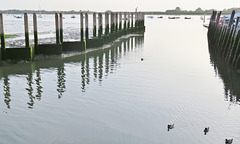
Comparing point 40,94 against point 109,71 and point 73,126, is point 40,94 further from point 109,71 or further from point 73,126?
point 109,71

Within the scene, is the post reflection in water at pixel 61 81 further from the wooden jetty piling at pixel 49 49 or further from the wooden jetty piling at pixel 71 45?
the wooden jetty piling at pixel 71 45

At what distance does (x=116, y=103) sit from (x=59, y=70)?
24.8 feet

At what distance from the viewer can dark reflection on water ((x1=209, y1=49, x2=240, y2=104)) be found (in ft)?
43.9

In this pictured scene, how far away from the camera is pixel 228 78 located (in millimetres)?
16828

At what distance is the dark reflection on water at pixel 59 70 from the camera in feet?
44.2

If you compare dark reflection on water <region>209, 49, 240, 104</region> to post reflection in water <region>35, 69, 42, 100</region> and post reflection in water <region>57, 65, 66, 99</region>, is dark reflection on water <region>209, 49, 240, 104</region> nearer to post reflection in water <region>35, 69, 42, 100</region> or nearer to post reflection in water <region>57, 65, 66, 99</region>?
post reflection in water <region>57, 65, 66, 99</region>

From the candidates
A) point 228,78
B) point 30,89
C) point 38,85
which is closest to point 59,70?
point 38,85

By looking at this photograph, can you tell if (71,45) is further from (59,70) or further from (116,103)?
(116,103)

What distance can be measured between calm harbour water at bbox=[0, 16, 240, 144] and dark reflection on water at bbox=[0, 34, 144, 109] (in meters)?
0.04

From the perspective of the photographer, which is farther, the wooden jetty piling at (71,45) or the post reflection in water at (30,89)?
the wooden jetty piling at (71,45)

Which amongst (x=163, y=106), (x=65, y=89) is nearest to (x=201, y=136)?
(x=163, y=106)

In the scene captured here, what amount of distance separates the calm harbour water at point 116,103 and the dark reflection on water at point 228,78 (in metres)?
0.05

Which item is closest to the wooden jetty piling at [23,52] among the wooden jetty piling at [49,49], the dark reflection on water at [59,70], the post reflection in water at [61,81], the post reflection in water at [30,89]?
the dark reflection on water at [59,70]

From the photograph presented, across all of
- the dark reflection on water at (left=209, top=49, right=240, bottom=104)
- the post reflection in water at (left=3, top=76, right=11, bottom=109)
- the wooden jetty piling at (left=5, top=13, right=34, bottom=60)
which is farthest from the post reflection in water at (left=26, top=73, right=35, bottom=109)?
the dark reflection on water at (left=209, top=49, right=240, bottom=104)
